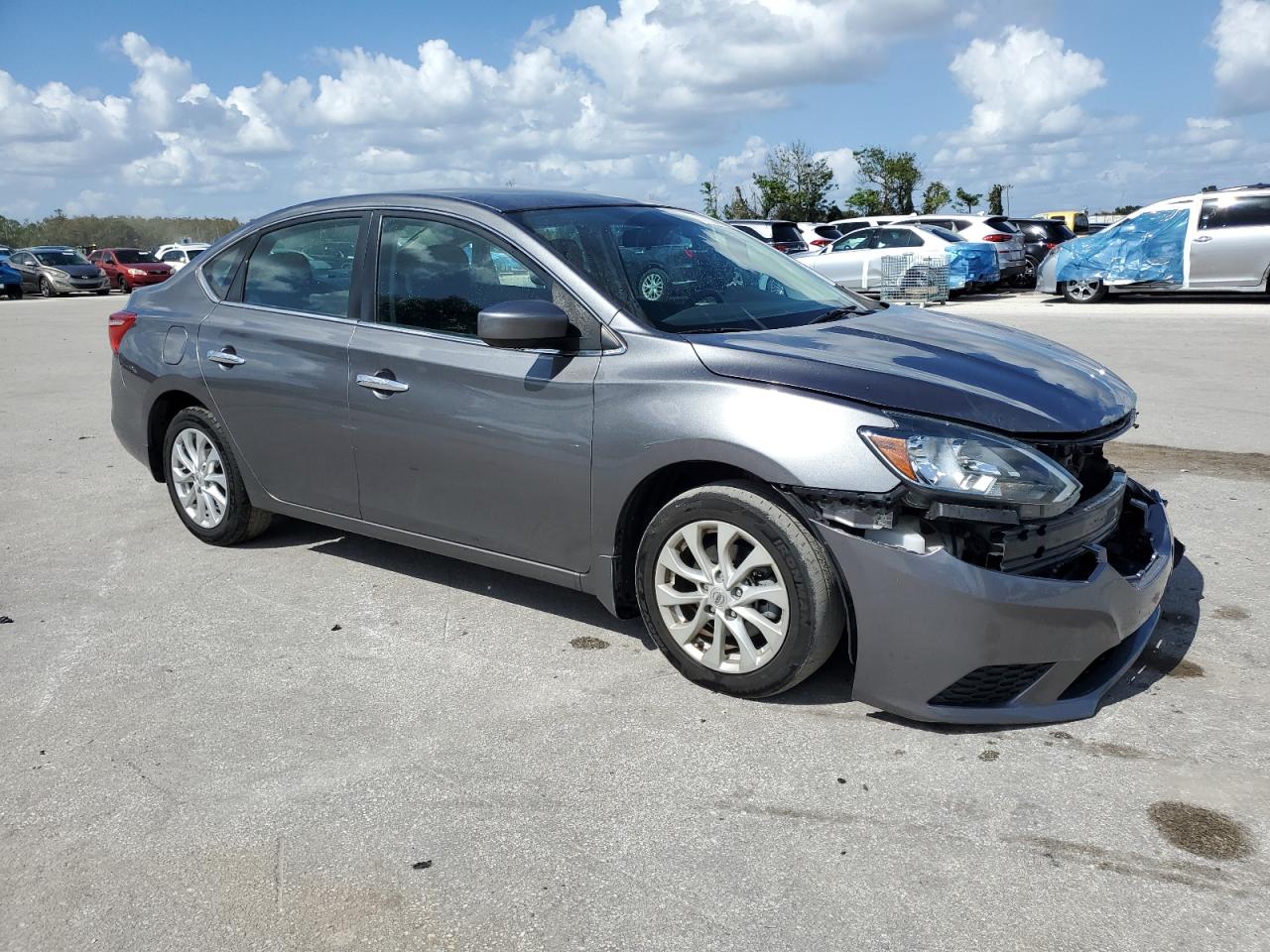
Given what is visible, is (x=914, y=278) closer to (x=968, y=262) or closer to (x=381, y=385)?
(x=968, y=262)

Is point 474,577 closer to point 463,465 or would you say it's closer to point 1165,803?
point 463,465

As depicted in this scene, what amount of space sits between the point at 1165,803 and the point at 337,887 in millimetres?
2149

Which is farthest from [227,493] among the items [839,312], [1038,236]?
[1038,236]

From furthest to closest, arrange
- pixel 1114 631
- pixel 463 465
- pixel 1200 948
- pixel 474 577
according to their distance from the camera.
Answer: pixel 474 577 < pixel 463 465 < pixel 1114 631 < pixel 1200 948

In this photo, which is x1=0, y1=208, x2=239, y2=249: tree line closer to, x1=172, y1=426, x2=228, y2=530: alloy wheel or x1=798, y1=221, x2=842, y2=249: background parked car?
x1=798, y1=221, x2=842, y2=249: background parked car

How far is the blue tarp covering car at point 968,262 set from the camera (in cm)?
2084

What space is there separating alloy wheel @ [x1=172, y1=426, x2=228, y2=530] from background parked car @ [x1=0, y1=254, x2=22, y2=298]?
106ft

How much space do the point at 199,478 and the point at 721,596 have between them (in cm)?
304

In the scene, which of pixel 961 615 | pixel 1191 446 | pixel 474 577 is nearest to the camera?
pixel 961 615

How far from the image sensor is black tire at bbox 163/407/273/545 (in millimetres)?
5355

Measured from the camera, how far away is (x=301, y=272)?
5.05 meters

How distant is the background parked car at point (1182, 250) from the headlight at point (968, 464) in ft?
56.3

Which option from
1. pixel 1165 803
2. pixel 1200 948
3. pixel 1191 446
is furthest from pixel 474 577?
pixel 1191 446

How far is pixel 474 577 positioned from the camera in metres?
5.13
